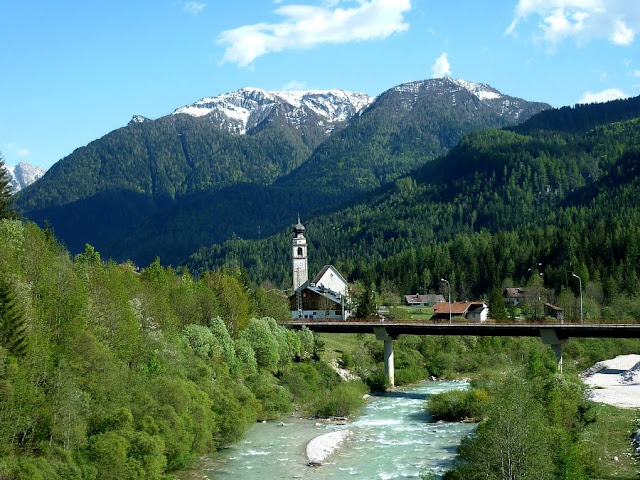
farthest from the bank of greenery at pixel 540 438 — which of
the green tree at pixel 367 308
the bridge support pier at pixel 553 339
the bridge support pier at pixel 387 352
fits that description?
the green tree at pixel 367 308

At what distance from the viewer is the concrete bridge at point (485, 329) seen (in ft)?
293

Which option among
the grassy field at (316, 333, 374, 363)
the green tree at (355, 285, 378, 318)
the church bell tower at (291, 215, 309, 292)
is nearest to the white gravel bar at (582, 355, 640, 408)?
the grassy field at (316, 333, 374, 363)

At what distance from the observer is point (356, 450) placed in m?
66.1

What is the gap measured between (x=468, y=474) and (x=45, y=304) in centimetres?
3410

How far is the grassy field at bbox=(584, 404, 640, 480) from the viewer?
52156 millimetres

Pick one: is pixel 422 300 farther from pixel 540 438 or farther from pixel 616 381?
pixel 540 438

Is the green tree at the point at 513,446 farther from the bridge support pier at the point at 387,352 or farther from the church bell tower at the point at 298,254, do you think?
the church bell tower at the point at 298,254

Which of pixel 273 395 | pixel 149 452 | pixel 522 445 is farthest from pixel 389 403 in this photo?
pixel 522 445

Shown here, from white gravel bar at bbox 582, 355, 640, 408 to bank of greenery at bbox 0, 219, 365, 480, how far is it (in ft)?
92.1

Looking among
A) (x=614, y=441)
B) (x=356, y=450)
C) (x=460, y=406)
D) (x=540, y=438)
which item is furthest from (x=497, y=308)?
(x=540, y=438)

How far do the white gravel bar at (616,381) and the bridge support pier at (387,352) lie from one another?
25.8 m

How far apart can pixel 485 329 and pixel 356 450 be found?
3844cm

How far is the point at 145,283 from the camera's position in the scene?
8681 centimetres

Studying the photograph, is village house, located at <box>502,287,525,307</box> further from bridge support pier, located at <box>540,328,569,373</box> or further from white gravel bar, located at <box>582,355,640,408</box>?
→ bridge support pier, located at <box>540,328,569,373</box>
